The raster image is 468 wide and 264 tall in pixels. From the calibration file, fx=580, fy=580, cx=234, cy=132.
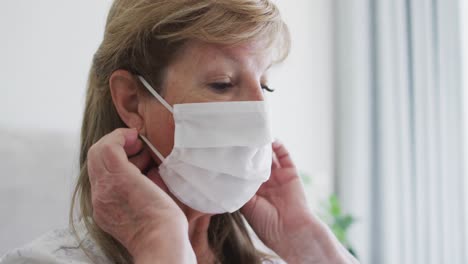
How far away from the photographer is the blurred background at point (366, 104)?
1736 mm

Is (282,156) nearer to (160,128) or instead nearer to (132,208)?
(160,128)

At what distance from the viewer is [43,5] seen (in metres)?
1.68

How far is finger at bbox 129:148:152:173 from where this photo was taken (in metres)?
1.20

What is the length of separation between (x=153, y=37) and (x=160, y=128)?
0.61 feet

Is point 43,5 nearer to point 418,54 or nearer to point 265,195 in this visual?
point 265,195

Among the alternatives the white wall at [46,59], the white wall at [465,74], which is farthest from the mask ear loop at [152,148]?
the white wall at [465,74]

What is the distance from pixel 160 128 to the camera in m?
1.19

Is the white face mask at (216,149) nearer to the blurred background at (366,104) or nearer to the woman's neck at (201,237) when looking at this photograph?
the woman's neck at (201,237)

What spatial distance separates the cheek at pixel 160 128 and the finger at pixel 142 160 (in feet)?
0.11

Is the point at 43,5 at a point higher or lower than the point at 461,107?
higher

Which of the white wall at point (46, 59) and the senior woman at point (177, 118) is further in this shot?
the white wall at point (46, 59)

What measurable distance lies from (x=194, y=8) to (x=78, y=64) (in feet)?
2.38

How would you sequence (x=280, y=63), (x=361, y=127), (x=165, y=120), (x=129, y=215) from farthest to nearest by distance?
(x=361, y=127) → (x=280, y=63) → (x=165, y=120) → (x=129, y=215)

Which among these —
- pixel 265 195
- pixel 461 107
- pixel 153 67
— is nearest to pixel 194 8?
pixel 153 67
